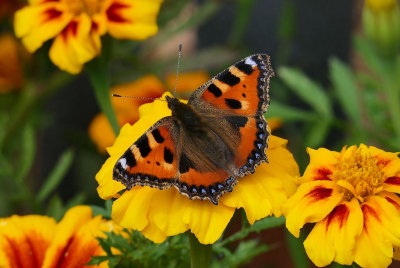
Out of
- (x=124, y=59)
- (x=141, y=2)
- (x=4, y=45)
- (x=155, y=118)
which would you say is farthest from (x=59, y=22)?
(x=4, y=45)

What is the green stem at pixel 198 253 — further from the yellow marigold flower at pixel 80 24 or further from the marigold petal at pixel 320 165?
the yellow marigold flower at pixel 80 24

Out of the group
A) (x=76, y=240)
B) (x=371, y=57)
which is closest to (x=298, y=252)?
(x=371, y=57)

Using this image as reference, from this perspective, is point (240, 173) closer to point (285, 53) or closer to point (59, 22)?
point (59, 22)

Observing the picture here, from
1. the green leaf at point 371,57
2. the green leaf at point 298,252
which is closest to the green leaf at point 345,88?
the green leaf at point 371,57

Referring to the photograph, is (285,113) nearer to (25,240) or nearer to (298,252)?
(298,252)

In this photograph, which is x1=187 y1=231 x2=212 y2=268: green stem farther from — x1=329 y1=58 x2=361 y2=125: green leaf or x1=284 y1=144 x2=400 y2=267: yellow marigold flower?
x1=329 y1=58 x2=361 y2=125: green leaf
